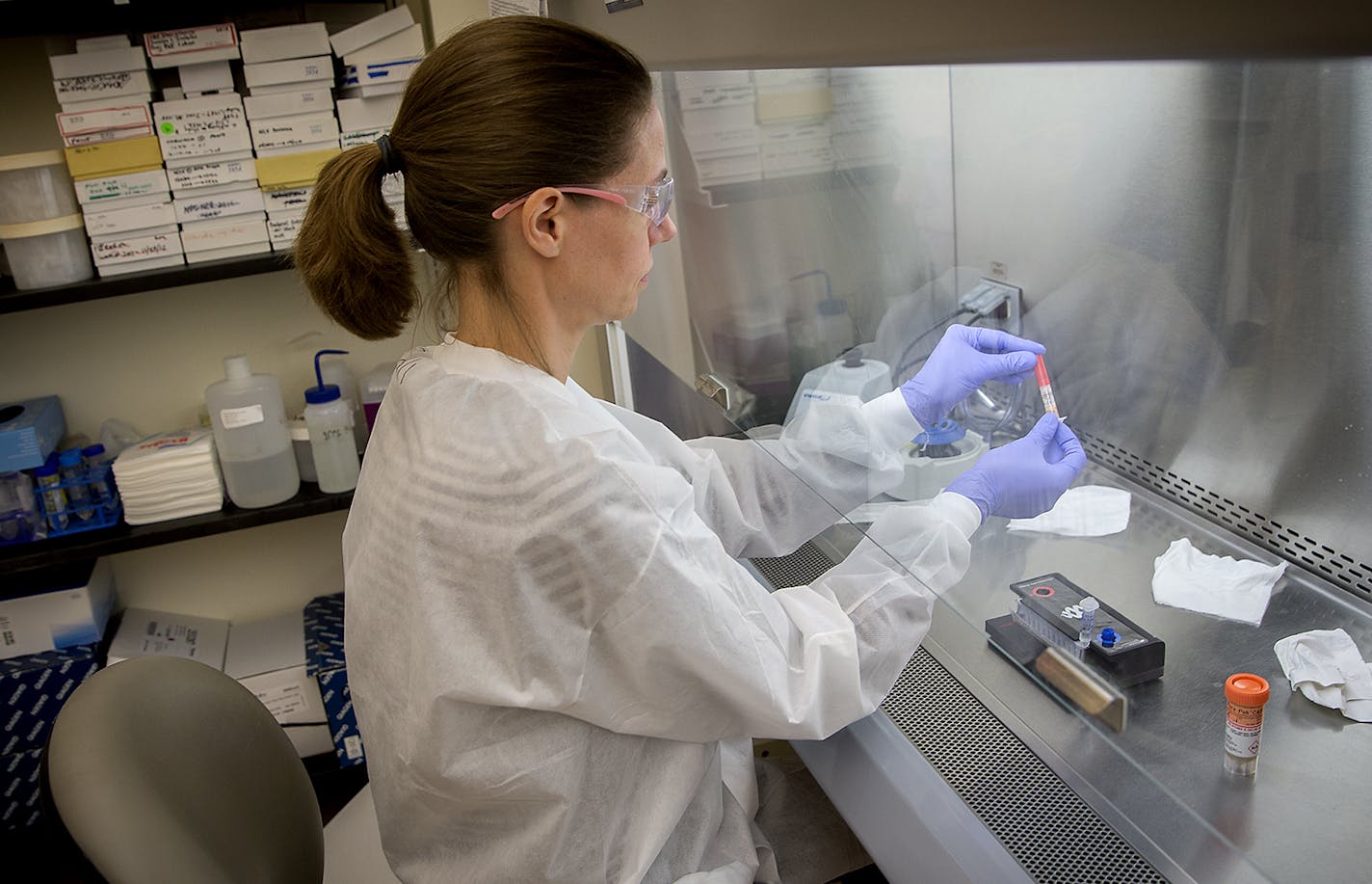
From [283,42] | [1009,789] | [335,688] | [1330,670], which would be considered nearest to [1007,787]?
[1009,789]

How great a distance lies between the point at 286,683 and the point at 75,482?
1.89 feet

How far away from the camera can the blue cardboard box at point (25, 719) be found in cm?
208

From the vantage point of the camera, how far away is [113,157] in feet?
6.43

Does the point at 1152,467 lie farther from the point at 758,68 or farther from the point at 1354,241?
the point at 758,68

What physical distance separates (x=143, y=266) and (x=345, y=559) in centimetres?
117

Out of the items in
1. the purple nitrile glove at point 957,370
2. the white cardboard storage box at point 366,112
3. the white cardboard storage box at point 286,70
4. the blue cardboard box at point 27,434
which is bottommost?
the blue cardboard box at point 27,434

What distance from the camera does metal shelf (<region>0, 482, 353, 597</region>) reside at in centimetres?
205

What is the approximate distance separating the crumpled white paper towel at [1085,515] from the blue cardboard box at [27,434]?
1.82 m

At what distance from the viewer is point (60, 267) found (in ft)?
6.52

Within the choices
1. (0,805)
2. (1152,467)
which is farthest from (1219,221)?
(0,805)

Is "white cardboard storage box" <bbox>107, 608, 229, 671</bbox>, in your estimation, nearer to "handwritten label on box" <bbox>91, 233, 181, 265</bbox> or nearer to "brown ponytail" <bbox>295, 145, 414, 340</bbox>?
"handwritten label on box" <bbox>91, 233, 181, 265</bbox>

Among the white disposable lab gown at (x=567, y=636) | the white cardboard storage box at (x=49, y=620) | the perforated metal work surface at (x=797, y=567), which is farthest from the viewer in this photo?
the white cardboard storage box at (x=49, y=620)

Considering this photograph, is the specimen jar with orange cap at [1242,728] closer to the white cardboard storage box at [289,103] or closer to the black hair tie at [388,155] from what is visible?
the black hair tie at [388,155]

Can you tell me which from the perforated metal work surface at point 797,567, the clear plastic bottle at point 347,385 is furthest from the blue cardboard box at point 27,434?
the perforated metal work surface at point 797,567
